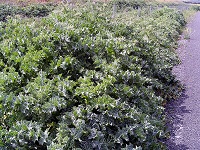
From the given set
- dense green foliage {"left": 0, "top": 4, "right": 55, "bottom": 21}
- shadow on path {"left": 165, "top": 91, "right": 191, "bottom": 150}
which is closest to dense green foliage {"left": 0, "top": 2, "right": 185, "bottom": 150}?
shadow on path {"left": 165, "top": 91, "right": 191, "bottom": 150}

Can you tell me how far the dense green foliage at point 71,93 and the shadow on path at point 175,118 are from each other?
1.18 ft

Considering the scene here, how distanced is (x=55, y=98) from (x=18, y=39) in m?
1.68

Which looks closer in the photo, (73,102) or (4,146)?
(4,146)

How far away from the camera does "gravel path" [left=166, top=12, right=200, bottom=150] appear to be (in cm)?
489

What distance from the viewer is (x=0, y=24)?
5797mm

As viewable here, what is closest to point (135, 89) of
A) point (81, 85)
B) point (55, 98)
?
point (81, 85)

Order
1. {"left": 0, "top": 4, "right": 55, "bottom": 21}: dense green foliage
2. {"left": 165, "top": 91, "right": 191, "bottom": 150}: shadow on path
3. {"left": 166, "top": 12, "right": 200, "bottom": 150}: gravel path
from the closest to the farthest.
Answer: {"left": 165, "top": 91, "right": 191, "bottom": 150}: shadow on path < {"left": 166, "top": 12, "right": 200, "bottom": 150}: gravel path < {"left": 0, "top": 4, "right": 55, "bottom": 21}: dense green foliage

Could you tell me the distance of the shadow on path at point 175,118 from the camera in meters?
4.79

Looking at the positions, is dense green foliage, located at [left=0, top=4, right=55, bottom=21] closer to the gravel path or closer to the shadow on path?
the gravel path

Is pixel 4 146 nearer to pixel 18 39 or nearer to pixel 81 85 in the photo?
pixel 81 85

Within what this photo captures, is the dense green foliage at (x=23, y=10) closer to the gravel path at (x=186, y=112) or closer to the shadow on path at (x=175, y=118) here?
the gravel path at (x=186, y=112)

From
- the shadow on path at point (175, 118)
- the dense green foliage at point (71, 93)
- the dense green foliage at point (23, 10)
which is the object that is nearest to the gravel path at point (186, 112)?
the shadow on path at point (175, 118)

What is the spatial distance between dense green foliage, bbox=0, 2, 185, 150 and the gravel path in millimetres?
451

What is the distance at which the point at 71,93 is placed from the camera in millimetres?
3943
